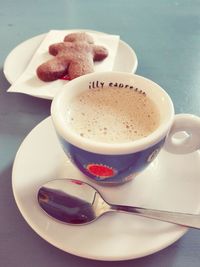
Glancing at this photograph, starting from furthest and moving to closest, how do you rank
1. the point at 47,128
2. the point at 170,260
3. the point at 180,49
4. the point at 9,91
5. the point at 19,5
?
1. the point at 19,5
2. the point at 180,49
3. the point at 9,91
4. the point at 47,128
5. the point at 170,260

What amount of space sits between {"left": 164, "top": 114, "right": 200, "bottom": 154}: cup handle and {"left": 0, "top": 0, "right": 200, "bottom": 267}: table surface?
0.32ft

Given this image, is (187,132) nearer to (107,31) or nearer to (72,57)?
(72,57)

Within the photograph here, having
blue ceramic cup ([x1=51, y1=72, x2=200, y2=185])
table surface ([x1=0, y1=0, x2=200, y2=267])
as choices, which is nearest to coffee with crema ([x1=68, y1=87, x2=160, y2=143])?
blue ceramic cup ([x1=51, y1=72, x2=200, y2=185])

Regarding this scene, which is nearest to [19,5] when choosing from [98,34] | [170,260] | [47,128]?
[98,34]

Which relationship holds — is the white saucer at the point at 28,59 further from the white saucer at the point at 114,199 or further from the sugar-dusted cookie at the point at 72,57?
the white saucer at the point at 114,199

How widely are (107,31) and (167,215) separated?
56cm

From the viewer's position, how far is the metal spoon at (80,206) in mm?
354

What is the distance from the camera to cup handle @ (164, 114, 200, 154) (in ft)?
1.23

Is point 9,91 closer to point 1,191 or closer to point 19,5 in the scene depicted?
point 1,191

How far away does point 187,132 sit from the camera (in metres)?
0.39

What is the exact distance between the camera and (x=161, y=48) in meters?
0.73

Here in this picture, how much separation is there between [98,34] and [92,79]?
14.4 inches

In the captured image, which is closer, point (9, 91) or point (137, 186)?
point (137, 186)

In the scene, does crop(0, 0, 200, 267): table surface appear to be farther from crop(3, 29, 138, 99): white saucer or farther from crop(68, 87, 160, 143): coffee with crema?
crop(68, 87, 160, 143): coffee with crema
